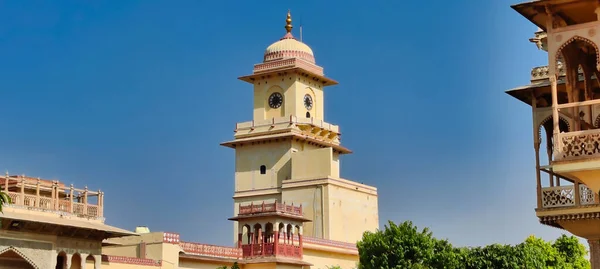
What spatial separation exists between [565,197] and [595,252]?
1.59m

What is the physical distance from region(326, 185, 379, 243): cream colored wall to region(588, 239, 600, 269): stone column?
29.1 m

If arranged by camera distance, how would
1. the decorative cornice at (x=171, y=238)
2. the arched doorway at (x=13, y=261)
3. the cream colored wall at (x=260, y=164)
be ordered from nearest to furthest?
the arched doorway at (x=13, y=261) → the decorative cornice at (x=171, y=238) → the cream colored wall at (x=260, y=164)

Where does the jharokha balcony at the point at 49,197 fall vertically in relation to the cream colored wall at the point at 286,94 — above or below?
below

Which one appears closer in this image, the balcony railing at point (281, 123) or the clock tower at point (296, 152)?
the clock tower at point (296, 152)

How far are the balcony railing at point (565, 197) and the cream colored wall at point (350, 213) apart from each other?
29685 mm

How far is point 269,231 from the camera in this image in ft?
139

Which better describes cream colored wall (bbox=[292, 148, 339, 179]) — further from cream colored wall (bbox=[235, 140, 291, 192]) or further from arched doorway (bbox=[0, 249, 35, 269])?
arched doorway (bbox=[0, 249, 35, 269])

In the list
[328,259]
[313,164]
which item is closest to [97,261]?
[328,259]

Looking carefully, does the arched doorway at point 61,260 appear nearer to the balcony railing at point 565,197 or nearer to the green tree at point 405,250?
the green tree at point 405,250

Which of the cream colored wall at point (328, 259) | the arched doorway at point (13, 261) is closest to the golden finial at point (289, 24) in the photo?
the cream colored wall at point (328, 259)

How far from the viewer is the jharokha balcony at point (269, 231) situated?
1641 inches

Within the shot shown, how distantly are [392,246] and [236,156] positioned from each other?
18.9 meters

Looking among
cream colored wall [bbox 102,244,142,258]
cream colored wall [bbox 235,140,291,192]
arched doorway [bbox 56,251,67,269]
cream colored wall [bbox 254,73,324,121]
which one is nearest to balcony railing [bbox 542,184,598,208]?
arched doorway [bbox 56,251,67,269]

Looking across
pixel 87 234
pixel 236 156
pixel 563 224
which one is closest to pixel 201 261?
pixel 87 234
